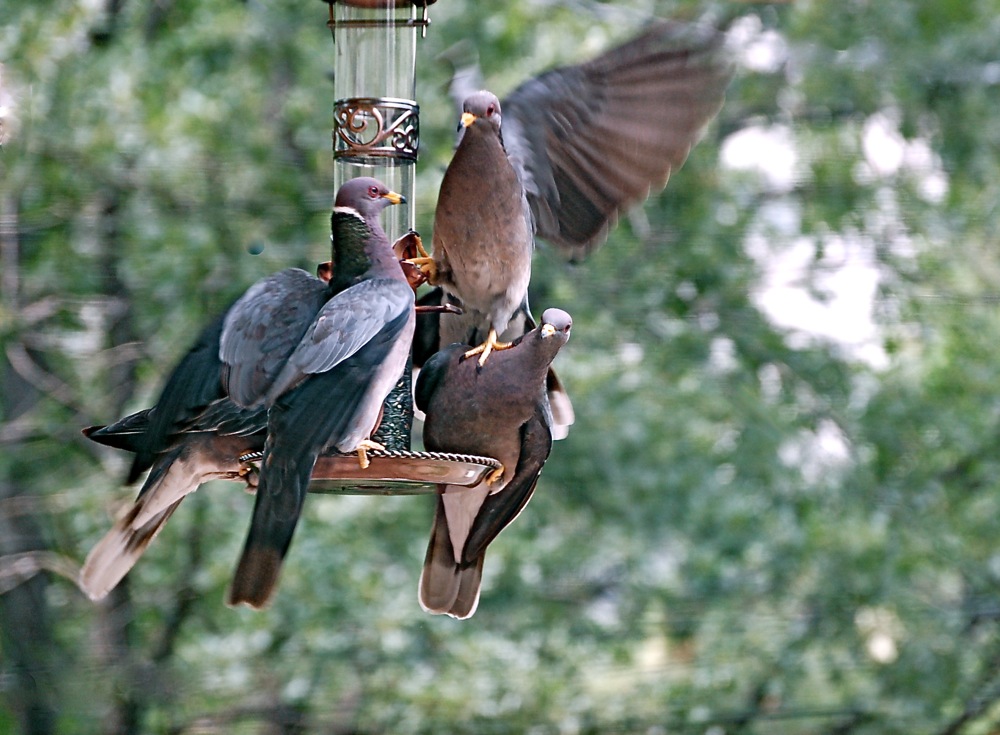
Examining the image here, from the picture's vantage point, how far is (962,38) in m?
5.77

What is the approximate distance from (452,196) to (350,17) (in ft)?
1.92

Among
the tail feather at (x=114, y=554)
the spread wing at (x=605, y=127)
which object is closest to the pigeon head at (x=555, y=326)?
the spread wing at (x=605, y=127)

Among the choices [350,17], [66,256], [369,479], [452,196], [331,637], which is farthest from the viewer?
[331,637]

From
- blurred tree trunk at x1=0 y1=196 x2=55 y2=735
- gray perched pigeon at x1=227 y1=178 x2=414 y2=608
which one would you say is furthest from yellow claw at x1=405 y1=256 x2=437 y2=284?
blurred tree trunk at x1=0 y1=196 x2=55 y2=735

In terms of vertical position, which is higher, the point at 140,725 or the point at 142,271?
the point at 142,271

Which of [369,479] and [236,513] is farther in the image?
[236,513]

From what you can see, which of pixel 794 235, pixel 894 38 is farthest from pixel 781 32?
pixel 794 235

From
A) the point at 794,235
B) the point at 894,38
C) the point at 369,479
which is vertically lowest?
the point at 369,479

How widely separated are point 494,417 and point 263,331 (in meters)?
0.46

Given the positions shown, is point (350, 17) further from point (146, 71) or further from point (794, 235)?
point (794, 235)

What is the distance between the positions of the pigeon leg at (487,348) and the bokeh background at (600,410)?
226 centimetres

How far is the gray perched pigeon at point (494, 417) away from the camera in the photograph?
2420 millimetres

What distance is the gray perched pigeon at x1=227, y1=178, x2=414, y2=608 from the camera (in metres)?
2.10

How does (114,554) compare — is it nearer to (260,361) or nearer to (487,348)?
(260,361)
